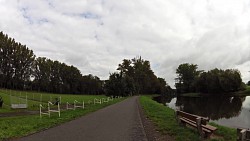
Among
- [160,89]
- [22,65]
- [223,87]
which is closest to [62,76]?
[22,65]

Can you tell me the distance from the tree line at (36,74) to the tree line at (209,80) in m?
42.4

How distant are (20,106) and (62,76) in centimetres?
9945

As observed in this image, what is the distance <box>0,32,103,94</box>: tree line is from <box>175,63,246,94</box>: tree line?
4235cm

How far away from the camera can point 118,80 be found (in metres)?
78.1

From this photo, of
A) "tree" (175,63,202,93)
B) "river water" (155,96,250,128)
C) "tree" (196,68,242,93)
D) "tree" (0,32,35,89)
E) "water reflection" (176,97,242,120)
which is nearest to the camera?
"river water" (155,96,250,128)

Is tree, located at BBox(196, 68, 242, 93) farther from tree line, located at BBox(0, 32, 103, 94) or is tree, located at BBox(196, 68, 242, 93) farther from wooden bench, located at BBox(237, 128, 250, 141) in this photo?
wooden bench, located at BBox(237, 128, 250, 141)

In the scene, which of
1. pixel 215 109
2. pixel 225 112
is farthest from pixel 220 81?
pixel 225 112

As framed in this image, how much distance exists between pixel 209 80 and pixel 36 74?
67.0 metres

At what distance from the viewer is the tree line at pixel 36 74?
9738 centimetres

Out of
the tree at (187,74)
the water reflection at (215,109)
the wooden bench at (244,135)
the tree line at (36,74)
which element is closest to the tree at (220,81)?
the tree at (187,74)

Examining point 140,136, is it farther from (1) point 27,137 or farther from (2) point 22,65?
(2) point 22,65

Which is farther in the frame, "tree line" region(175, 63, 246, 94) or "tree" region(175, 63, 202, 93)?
"tree" region(175, 63, 202, 93)

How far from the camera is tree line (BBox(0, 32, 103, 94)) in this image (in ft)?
319

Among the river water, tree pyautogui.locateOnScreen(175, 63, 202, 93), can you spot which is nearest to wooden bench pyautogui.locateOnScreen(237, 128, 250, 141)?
the river water
